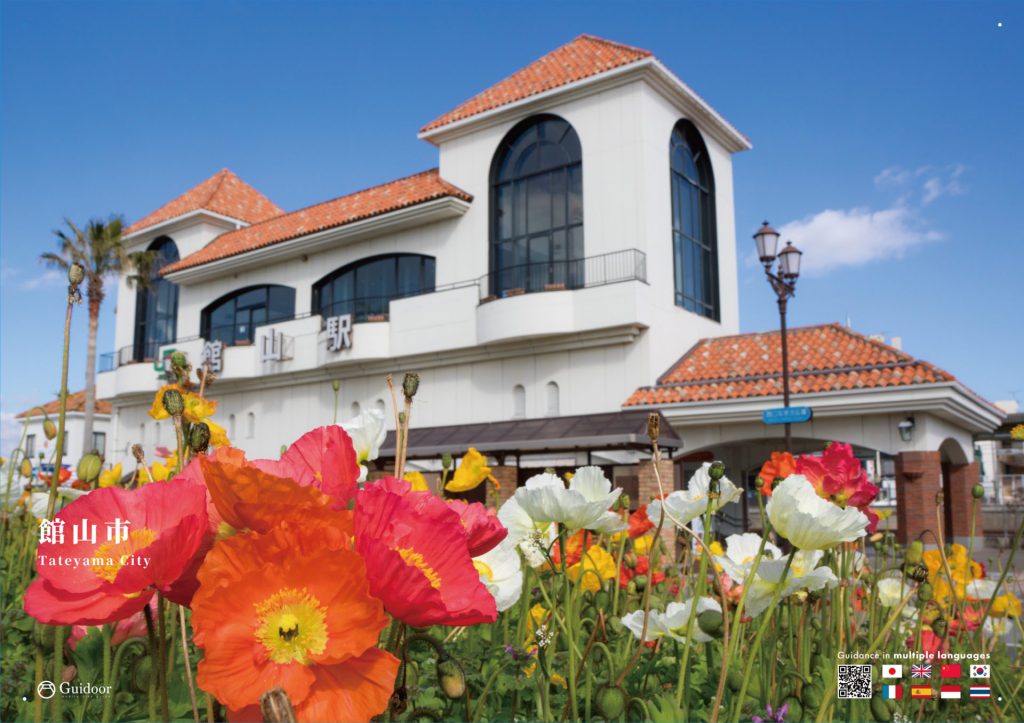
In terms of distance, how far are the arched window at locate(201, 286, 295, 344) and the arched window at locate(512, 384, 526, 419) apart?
794cm

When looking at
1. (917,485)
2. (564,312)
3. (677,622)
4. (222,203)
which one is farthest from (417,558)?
(222,203)

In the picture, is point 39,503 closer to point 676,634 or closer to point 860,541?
point 676,634

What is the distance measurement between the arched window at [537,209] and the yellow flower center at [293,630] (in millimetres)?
16213

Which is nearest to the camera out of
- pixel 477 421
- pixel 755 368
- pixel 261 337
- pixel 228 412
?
pixel 755 368

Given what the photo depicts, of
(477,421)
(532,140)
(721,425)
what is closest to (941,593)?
(721,425)

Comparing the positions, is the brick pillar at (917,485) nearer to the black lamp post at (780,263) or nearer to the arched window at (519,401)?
the black lamp post at (780,263)

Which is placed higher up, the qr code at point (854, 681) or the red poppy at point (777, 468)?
the red poppy at point (777, 468)

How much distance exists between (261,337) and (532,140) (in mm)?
A: 9263

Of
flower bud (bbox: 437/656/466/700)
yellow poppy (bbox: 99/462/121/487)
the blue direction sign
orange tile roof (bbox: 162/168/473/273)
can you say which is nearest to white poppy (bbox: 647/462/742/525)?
flower bud (bbox: 437/656/466/700)

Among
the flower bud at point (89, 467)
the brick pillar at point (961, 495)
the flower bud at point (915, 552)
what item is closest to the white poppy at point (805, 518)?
the flower bud at point (89, 467)

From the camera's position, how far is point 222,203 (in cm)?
2662

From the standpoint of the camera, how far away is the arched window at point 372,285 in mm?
19703

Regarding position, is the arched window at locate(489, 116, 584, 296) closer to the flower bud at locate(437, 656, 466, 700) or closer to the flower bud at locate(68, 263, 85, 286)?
the flower bud at locate(68, 263, 85, 286)

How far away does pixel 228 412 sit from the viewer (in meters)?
23.2
